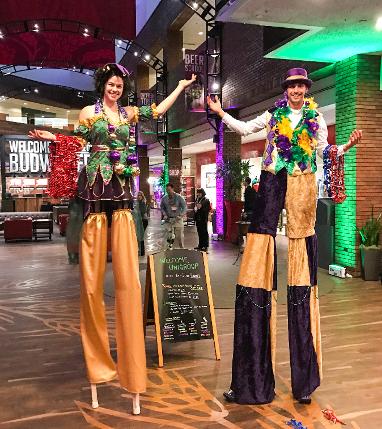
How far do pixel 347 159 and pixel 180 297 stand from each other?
16.2ft

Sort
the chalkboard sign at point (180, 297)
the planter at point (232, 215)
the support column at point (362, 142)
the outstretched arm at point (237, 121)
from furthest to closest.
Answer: the planter at point (232, 215), the support column at point (362, 142), the chalkboard sign at point (180, 297), the outstretched arm at point (237, 121)

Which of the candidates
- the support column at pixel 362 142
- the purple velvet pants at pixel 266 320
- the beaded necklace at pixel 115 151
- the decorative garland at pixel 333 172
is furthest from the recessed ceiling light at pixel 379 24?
the beaded necklace at pixel 115 151

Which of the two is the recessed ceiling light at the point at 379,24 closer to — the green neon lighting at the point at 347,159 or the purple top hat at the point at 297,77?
the green neon lighting at the point at 347,159

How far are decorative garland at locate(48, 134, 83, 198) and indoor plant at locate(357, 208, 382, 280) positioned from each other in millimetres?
5758

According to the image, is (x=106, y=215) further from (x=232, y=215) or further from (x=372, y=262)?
(x=232, y=215)

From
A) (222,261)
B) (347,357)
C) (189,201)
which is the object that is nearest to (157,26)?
(189,201)

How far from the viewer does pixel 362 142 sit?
25.7ft

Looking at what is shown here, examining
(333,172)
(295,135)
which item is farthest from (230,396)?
(295,135)

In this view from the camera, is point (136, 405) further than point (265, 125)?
No

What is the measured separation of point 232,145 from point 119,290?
11469 mm

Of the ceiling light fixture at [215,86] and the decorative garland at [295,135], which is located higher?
the ceiling light fixture at [215,86]

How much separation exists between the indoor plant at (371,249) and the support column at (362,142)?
15 cm

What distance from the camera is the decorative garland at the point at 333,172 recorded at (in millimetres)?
3303

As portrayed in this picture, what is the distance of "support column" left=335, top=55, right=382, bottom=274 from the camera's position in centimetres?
775
